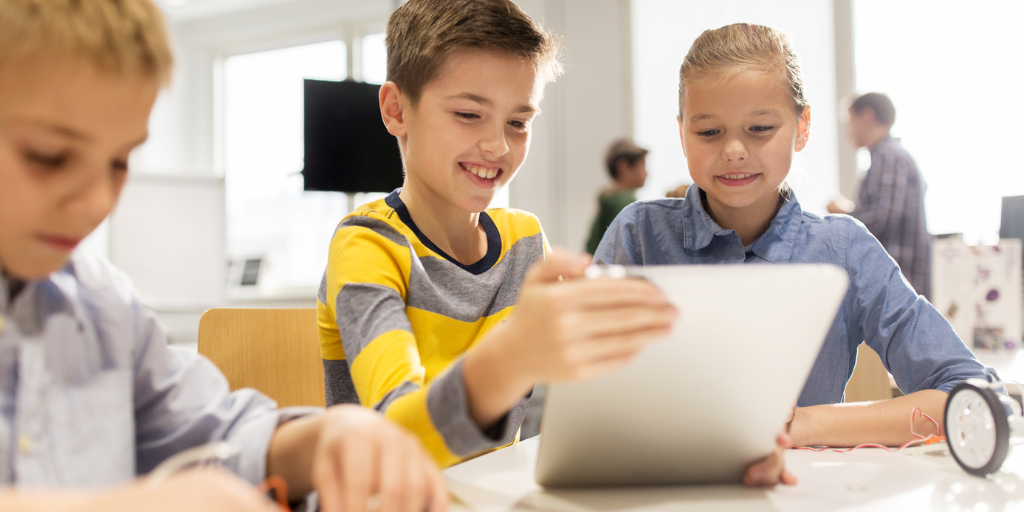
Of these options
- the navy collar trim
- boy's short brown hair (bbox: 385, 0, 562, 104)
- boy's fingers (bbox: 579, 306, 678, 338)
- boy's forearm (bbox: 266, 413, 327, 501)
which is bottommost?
boy's forearm (bbox: 266, 413, 327, 501)

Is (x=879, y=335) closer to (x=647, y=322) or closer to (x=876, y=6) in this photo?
(x=647, y=322)

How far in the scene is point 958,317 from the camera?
2.07m

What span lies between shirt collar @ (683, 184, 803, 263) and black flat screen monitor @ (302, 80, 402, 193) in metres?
1.31

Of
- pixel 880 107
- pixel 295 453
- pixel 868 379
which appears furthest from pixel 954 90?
pixel 295 453

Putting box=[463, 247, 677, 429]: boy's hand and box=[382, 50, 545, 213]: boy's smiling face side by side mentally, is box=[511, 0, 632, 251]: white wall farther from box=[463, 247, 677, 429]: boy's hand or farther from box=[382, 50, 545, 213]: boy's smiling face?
box=[463, 247, 677, 429]: boy's hand

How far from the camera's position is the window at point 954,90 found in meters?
3.57

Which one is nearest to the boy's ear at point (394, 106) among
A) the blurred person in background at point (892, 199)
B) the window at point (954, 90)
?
the blurred person in background at point (892, 199)

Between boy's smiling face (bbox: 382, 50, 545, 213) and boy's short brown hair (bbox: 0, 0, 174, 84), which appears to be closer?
boy's short brown hair (bbox: 0, 0, 174, 84)

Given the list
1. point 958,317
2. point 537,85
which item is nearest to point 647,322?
point 537,85

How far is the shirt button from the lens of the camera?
480 millimetres

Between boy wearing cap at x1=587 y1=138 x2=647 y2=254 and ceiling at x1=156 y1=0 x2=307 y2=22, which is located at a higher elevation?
ceiling at x1=156 y1=0 x2=307 y2=22

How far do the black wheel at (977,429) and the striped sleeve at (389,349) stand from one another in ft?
1.49

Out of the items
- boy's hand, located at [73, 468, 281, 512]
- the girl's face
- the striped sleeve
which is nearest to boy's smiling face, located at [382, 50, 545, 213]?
the striped sleeve

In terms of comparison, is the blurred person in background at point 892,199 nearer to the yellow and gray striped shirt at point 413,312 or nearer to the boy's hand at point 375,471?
the yellow and gray striped shirt at point 413,312
